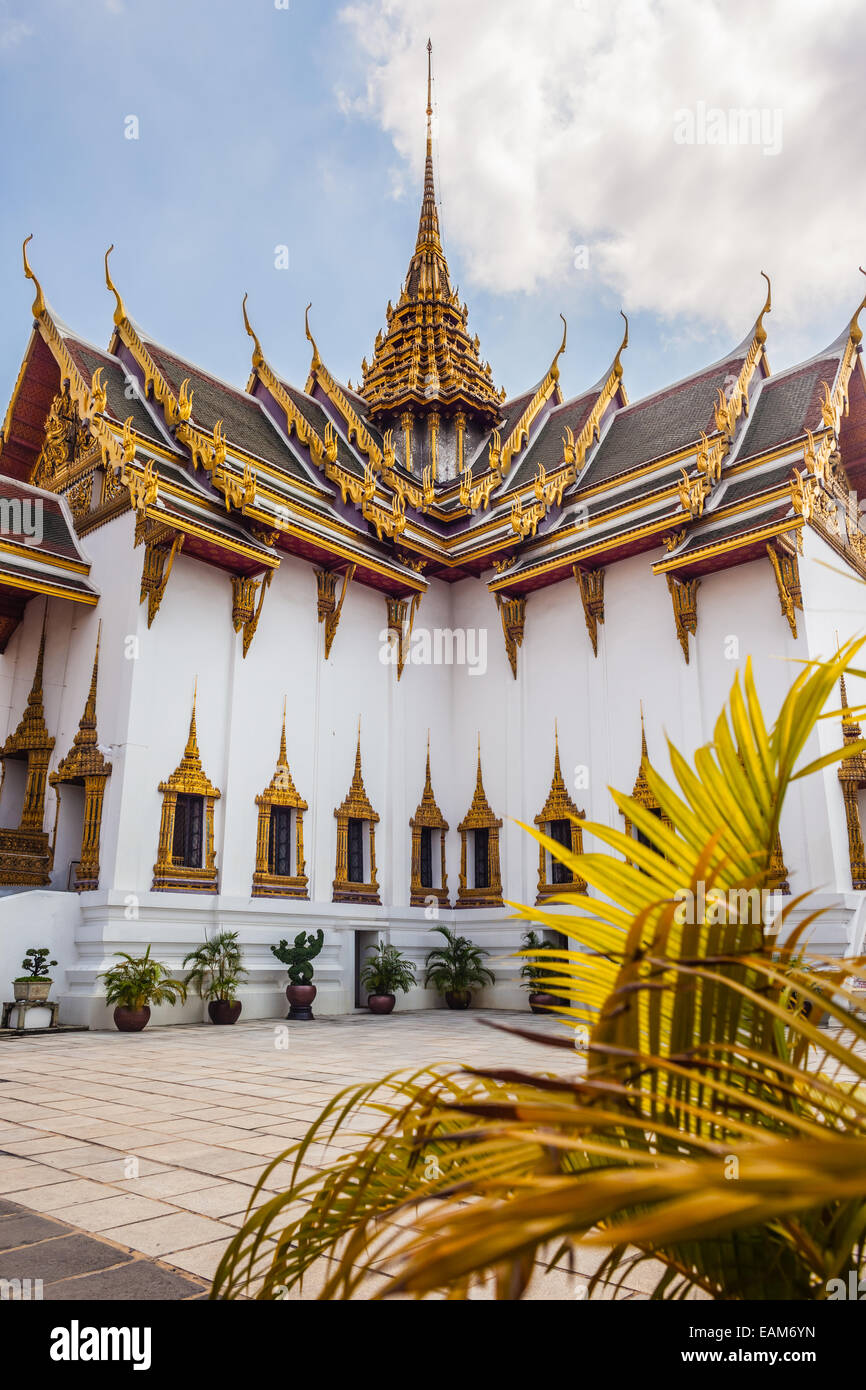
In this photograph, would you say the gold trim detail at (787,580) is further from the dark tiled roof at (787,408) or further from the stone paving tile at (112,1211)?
the stone paving tile at (112,1211)

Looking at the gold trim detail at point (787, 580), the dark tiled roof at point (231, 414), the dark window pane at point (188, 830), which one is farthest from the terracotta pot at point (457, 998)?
the dark tiled roof at point (231, 414)

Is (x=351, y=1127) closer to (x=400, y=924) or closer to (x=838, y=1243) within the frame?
(x=838, y=1243)

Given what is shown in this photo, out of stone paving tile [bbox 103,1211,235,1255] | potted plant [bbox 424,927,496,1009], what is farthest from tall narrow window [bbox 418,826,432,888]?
stone paving tile [bbox 103,1211,235,1255]

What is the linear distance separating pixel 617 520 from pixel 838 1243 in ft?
40.4

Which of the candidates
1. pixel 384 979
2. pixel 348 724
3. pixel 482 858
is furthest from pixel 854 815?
pixel 348 724

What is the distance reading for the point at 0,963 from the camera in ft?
29.2

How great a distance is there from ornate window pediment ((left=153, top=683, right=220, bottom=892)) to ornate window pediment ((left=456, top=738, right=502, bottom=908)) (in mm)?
3841

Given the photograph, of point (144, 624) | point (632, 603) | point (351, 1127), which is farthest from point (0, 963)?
point (632, 603)

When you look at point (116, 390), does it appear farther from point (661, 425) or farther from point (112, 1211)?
point (112, 1211)

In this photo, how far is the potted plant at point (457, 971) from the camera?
469 inches

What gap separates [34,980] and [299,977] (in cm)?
275

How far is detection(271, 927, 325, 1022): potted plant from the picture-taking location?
10148mm
